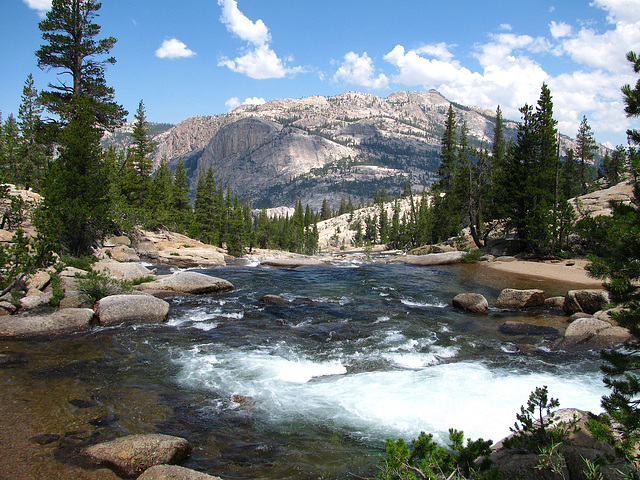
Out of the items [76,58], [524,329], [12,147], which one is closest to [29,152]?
[12,147]

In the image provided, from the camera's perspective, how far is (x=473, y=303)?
15.8 m

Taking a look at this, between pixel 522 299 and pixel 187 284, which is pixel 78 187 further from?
pixel 522 299

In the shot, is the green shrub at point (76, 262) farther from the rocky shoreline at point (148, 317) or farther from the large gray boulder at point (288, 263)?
the large gray boulder at point (288, 263)

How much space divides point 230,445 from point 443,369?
6017 mm

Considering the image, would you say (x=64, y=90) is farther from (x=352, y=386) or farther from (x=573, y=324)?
(x=573, y=324)

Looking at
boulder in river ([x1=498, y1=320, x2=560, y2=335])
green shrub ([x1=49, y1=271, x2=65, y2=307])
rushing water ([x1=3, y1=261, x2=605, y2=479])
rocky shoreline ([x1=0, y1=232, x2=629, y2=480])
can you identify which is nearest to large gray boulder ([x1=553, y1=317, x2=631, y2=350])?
rocky shoreline ([x1=0, y1=232, x2=629, y2=480])

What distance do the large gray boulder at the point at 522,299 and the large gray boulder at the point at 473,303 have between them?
46.5 inches

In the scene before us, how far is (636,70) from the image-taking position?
4176mm

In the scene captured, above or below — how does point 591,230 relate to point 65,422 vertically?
above

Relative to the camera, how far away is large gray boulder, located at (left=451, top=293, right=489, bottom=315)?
15586mm

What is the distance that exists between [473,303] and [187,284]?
47.7ft

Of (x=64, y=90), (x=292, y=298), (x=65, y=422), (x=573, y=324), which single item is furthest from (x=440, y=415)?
(x=64, y=90)

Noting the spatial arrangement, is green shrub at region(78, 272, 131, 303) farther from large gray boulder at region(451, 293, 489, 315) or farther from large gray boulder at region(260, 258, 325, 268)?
large gray boulder at region(260, 258, 325, 268)

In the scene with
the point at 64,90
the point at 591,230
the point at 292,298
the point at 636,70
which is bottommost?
the point at 292,298
